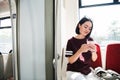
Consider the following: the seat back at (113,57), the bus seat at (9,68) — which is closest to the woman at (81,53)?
the seat back at (113,57)

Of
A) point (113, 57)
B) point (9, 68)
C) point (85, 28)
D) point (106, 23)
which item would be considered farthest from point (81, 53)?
point (106, 23)

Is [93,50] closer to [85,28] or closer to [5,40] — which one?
[85,28]

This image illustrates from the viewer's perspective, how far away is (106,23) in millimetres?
2775

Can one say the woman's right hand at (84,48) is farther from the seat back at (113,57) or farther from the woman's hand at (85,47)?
the seat back at (113,57)

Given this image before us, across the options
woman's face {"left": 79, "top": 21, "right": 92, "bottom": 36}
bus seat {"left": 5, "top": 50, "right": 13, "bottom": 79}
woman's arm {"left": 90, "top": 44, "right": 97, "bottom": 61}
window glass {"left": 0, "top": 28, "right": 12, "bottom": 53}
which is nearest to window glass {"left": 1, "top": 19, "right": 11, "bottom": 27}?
window glass {"left": 0, "top": 28, "right": 12, "bottom": 53}

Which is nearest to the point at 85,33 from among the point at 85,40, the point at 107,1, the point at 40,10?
the point at 85,40

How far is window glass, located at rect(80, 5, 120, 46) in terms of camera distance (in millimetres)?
2713

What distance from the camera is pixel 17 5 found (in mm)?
1511

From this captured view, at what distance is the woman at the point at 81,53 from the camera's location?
188 centimetres

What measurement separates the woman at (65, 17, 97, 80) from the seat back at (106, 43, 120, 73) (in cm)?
34

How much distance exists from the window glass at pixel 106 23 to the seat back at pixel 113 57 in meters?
0.53

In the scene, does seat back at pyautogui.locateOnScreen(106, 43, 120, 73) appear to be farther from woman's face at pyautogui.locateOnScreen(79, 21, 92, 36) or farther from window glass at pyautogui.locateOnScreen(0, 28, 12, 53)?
window glass at pyautogui.locateOnScreen(0, 28, 12, 53)

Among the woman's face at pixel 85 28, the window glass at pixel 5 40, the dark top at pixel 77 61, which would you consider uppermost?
the woman's face at pixel 85 28

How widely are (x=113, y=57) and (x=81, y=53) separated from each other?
534 millimetres
